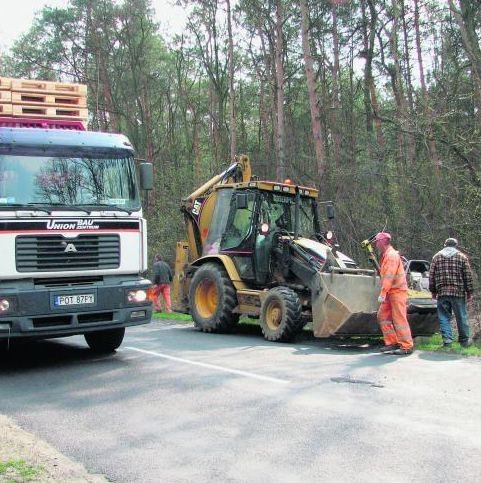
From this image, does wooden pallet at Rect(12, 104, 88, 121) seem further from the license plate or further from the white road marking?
the white road marking

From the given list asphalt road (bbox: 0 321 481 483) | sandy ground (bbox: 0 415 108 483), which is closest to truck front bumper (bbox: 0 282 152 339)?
asphalt road (bbox: 0 321 481 483)

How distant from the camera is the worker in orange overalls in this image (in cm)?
938

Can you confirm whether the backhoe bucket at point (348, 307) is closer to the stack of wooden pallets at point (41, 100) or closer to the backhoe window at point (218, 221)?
the backhoe window at point (218, 221)

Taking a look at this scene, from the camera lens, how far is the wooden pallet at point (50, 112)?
29.9 ft

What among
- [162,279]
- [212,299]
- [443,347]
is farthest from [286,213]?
[162,279]

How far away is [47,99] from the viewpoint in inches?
369

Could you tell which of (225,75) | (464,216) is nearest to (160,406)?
(464,216)

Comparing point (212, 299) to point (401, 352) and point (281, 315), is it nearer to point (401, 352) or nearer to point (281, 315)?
point (281, 315)

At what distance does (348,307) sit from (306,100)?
82.3ft

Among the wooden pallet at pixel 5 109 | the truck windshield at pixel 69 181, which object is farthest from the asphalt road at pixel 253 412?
the wooden pallet at pixel 5 109

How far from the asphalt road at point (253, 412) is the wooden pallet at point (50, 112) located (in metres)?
3.68

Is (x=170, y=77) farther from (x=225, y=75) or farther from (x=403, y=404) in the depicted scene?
(x=403, y=404)

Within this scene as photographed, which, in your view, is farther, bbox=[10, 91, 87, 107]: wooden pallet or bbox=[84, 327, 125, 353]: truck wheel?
bbox=[84, 327, 125, 353]: truck wheel

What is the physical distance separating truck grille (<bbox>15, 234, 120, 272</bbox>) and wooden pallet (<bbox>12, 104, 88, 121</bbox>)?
229 cm
